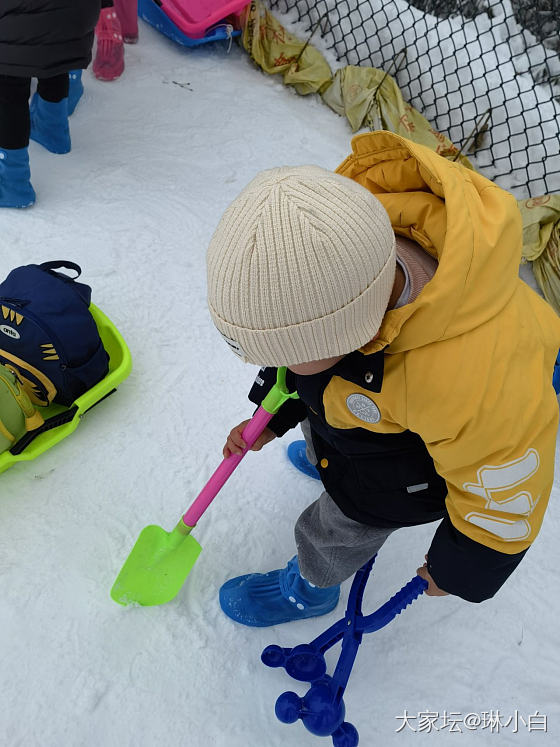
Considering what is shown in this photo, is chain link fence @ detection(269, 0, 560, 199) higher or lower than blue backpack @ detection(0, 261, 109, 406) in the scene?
higher

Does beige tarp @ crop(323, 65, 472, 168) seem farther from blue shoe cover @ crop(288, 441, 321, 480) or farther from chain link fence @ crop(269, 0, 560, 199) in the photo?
blue shoe cover @ crop(288, 441, 321, 480)

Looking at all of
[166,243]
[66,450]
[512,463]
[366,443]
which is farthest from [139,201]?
[512,463]

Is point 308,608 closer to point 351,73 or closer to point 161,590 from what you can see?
point 161,590

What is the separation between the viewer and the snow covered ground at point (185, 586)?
1.15 meters

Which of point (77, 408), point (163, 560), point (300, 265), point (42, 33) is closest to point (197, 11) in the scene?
point (42, 33)

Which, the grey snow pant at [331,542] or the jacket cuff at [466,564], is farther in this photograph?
the grey snow pant at [331,542]

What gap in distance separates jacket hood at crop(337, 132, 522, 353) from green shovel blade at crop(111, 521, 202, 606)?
62 cm

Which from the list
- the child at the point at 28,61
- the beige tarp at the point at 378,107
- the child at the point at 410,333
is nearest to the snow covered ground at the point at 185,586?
the child at the point at 28,61

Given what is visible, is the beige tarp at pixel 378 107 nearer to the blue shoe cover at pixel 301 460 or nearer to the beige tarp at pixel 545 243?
the beige tarp at pixel 545 243

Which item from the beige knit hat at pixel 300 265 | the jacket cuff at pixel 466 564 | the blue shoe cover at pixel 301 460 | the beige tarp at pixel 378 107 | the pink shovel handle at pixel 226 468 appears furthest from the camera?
the beige tarp at pixel 378 107

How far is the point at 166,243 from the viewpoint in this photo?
1.85 meters

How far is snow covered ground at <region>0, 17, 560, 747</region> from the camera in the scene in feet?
3.76

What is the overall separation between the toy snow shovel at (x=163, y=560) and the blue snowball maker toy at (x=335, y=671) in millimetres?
245

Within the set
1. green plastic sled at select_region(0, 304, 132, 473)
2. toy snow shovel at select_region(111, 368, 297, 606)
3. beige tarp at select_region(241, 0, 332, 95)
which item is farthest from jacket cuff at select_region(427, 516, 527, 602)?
beige tarp at select_region(241, 0, 332, 95)
